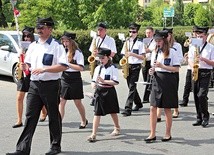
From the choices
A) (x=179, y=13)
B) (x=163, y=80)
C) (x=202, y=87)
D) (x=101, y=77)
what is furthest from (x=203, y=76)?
(x=179, y=13)

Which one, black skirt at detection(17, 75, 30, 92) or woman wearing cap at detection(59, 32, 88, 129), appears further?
black skirt at detection(17, 75, 30, 92)

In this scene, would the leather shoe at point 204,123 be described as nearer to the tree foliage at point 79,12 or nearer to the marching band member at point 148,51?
the marching band member at point 148,51

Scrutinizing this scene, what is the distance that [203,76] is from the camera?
8.00 metres

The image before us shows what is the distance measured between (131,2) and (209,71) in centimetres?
2448

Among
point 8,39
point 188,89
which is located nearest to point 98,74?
point 188,89

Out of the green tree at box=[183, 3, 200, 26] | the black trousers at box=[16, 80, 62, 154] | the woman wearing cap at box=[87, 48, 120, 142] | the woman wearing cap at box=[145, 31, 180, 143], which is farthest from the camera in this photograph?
the green tree at box=[183, 3, 200, 26]

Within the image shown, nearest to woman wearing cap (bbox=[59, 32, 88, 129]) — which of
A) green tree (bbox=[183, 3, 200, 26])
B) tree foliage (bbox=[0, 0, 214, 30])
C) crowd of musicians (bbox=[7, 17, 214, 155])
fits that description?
crowd of musicians (bbox=[7, 17, 214, 155])

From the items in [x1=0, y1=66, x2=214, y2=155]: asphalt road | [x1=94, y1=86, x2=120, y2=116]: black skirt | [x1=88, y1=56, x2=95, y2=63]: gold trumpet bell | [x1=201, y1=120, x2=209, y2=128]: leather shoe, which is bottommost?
[x1=0, y1=66, x2=214, y2=155]: asphalt road

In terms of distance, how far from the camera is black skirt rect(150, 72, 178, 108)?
6.90m

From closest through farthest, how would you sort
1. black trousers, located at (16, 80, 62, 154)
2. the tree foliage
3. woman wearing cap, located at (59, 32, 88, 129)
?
black trousers, located at (16, 80, 62, 154) < woman wearing cap, located at (59, 32, 88, 129) < the tree foliage

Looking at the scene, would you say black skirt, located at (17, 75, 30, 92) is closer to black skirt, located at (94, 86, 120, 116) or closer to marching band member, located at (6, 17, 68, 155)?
black skirt, located at (94, 86, 120, 116)

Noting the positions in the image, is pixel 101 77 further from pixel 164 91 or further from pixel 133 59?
pixel 133 59

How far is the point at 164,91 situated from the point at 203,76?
139cm

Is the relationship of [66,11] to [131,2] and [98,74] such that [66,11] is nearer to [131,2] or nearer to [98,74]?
[131,2]
